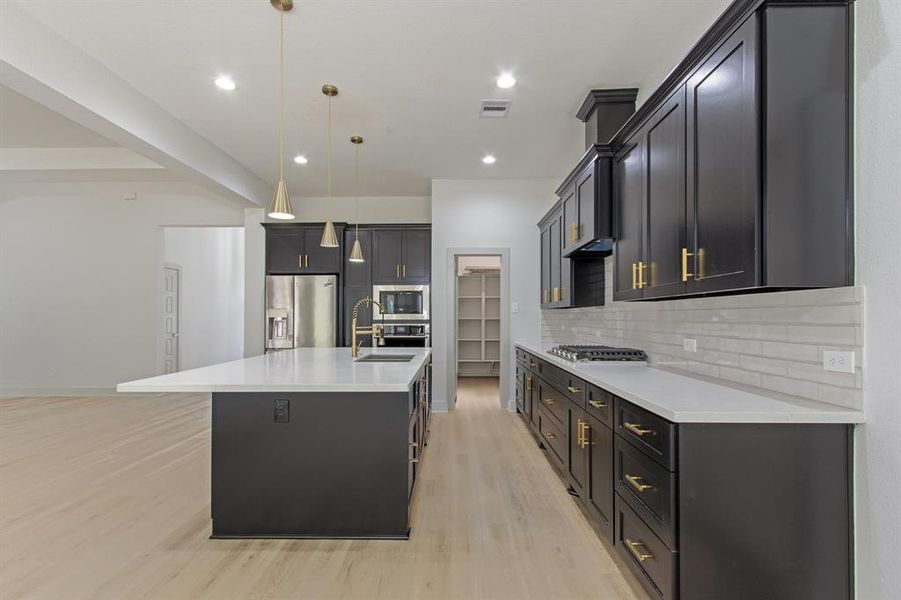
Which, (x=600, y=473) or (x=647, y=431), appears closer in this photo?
(x=647, y=431)

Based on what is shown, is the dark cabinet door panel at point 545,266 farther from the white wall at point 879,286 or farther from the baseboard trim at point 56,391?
the baseboard trim at point 56,391

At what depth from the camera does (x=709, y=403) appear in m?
1.78

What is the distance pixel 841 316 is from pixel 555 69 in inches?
95.7

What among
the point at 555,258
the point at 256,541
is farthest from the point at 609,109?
the point at 256,541

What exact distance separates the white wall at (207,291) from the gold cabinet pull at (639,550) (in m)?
7.50

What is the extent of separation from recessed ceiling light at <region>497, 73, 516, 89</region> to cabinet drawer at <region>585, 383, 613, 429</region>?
228 centimetres

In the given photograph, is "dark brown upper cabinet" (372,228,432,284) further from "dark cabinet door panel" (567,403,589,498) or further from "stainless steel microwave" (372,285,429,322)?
"dark cabinet door panel" (567,403,589,498)

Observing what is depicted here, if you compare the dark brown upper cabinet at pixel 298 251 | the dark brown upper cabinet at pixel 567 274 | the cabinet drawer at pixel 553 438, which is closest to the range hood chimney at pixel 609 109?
the dark brown upper cabinet at pixel 567 274

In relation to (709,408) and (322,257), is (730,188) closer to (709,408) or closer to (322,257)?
(709,408)

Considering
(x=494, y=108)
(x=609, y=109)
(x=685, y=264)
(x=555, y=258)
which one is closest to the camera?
(x=685, y=264)

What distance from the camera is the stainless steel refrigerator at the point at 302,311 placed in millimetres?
6246

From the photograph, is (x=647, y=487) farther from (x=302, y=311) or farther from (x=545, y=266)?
(x=302, y=311)

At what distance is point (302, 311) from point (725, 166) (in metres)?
5.43

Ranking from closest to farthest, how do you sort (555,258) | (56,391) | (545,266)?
1. (555,258)
2. (545,266)
3. (56,391)
